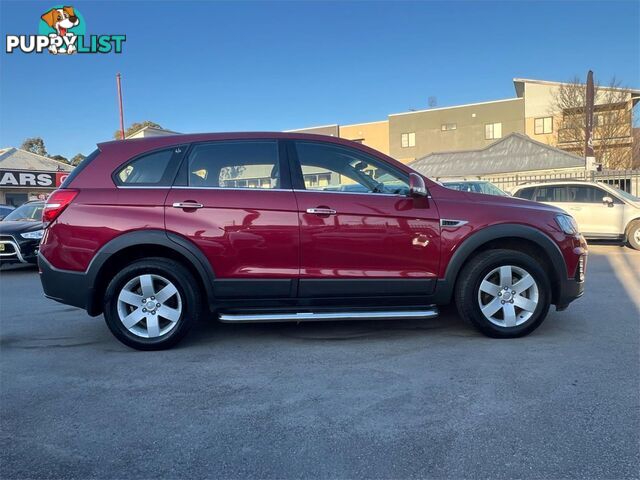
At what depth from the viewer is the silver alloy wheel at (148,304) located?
13.3 feet

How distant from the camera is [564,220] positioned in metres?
4.37

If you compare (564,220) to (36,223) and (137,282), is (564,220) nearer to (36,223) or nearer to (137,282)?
(137,282)

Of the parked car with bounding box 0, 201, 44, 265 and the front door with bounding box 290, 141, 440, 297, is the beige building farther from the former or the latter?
the parked car with bounding box 0, 201, 44, 265

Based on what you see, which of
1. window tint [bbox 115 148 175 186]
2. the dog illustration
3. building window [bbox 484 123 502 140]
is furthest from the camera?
building window [bbox 484 123 502 140]

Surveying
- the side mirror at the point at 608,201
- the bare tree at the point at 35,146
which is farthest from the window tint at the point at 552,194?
the bare tree at the point at 35,146

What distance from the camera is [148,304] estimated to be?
13.3 feet

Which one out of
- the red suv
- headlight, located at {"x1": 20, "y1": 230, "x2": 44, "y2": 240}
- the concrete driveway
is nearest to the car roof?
the concrete driveway

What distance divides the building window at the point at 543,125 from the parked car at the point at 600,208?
28187mm

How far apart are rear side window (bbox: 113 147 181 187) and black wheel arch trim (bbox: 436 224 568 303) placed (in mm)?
2635

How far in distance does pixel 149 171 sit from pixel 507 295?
3437mm

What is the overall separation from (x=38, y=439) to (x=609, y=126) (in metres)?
35.3

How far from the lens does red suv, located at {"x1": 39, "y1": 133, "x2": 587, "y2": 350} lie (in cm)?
400

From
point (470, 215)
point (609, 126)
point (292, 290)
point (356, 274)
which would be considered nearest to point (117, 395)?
point (292, 290)

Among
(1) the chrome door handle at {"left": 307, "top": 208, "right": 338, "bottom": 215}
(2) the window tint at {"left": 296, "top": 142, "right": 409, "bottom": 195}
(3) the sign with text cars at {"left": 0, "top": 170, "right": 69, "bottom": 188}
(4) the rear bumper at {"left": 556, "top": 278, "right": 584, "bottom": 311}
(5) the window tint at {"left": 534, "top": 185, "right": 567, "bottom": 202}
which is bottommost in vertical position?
(4) the rear bumper at {"left": 556, "top": 278, "right": 584, "bottom": 311}
